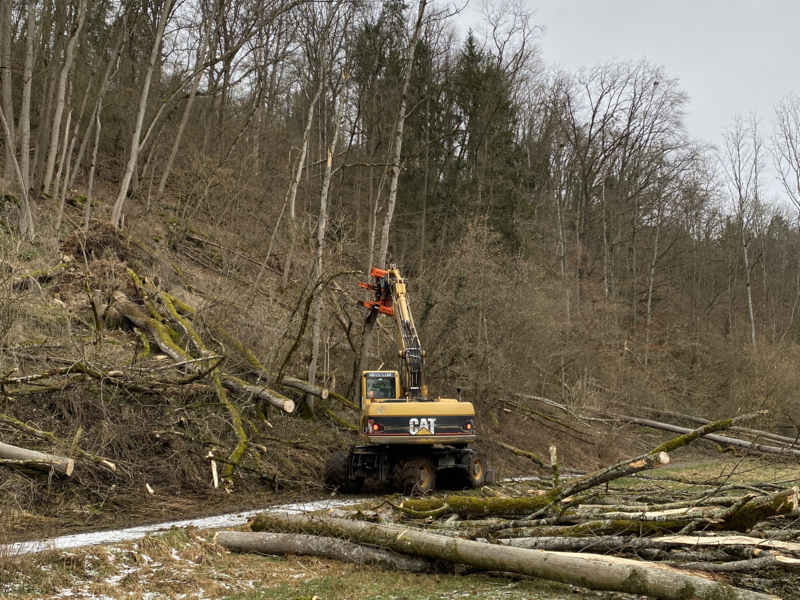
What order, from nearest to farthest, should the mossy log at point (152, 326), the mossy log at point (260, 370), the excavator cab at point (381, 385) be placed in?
1. the excavator cab at point (381, 385)
2. the mossy log at point (152, 326)
3. the mossy log at point (260, 370)

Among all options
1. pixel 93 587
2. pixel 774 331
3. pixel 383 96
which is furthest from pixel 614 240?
pixel 93 587

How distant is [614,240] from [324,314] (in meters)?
25.3

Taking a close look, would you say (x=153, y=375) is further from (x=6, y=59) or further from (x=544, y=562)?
(x=6, y=59)

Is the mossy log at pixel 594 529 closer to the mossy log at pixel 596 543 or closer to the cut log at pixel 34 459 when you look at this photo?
the mossy log at pixel 596 543

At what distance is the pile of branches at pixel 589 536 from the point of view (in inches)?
217

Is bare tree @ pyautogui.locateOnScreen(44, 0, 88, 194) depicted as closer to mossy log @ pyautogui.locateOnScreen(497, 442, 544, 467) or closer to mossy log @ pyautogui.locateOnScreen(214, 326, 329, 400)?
mossy log @ pyautogui.locateOnScreen(214, 326, 329, 400)

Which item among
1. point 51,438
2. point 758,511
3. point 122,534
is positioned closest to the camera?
point 758,511

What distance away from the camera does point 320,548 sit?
7395 millimetres

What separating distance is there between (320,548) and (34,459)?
4.57 metres

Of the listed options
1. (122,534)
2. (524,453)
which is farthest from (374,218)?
(122,534)

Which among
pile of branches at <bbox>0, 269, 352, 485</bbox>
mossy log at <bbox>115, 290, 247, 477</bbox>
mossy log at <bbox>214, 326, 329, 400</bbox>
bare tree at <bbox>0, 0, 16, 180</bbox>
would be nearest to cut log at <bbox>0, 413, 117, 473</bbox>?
pile of branches at <bbox>0, 269, 352, 485</bbox>

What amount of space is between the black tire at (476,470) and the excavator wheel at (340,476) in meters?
2.10

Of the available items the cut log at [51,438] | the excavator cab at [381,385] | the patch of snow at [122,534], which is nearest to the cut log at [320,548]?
the patch of snow at [122,534]

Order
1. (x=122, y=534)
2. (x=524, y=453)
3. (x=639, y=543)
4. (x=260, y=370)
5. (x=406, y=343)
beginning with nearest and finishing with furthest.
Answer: (x=639, y=543)
(x=122, y=534)
(x=406, y=343)
(x=260, y=370)
(x=524, y=453)
